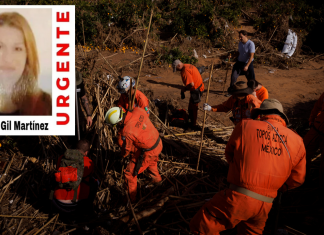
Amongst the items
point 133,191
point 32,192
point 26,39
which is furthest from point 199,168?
point 26,39

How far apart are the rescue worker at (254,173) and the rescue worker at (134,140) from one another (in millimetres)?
1508

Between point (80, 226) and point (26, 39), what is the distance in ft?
9.77

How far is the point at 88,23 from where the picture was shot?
12914mm

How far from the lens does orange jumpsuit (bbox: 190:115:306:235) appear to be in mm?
2674

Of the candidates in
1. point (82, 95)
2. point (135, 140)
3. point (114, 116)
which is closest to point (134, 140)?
point (135, 140)

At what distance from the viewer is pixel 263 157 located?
2.67 meters

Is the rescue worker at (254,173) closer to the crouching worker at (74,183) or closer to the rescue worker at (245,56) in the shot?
the crouching worker at (74,183)

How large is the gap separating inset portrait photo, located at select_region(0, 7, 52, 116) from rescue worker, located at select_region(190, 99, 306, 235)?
10.0 feet

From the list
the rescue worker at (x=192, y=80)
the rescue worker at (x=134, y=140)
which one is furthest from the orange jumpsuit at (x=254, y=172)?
the rescue worker at (x=192, y=80)

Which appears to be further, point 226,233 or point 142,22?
point 142,22

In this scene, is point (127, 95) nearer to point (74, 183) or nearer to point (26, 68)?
point (26, 68)

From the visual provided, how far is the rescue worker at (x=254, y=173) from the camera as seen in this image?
2.68 m

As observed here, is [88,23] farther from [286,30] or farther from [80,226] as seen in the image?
[80,226]

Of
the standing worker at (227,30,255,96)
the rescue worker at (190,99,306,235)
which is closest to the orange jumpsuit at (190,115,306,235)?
the rescue worker at (190,99,306,235)
